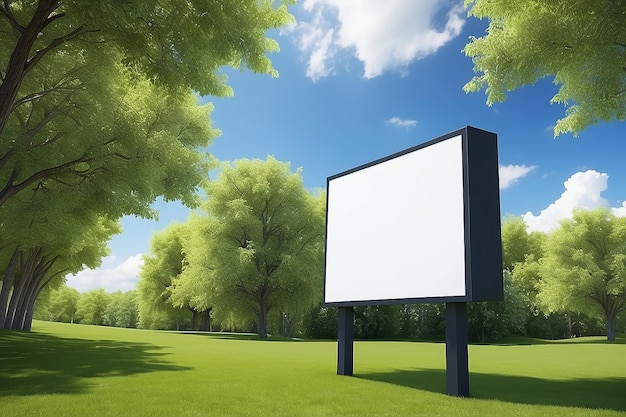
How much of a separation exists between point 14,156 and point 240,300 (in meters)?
25.9

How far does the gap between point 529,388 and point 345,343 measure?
4947 millimetres

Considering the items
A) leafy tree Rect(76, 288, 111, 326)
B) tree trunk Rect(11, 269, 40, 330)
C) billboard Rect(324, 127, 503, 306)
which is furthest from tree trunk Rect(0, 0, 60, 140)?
leafy tree Rect(76, 288, 111, 326)

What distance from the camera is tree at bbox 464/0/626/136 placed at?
11.7m

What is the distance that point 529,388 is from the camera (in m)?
12.0

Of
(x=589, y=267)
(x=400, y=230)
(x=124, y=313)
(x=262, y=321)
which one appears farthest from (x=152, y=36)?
(x=124, y=313)

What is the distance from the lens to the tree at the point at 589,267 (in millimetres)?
46344

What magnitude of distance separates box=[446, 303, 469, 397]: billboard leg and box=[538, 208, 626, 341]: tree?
4131cm

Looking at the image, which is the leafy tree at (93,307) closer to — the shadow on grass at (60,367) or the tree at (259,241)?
the tree at (259,241)

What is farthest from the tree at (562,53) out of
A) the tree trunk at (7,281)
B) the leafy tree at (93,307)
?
the leafy tree at (93,307)

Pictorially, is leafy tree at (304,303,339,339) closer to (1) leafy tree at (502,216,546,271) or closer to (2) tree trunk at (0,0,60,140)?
(1) leafy tree at (502,216,546,271)

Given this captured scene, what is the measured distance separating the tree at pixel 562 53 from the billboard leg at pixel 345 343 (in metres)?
7.87

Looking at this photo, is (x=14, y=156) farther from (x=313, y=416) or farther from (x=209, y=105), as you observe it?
(x=313, y=416)

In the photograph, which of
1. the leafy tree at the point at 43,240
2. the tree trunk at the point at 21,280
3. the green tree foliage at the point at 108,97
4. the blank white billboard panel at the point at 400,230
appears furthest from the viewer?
the tree trunk at the point at 21,280

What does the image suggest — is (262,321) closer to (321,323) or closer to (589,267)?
(321,323)
